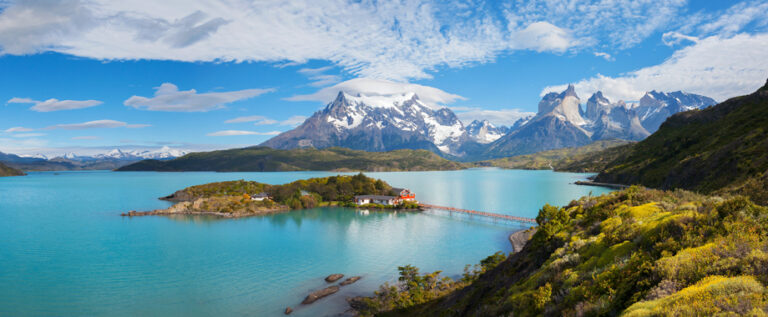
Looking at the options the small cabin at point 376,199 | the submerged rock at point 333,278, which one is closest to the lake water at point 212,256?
the submerged rock at point 333,278

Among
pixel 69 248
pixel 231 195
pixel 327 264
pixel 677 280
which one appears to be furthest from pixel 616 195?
pixel 231 195

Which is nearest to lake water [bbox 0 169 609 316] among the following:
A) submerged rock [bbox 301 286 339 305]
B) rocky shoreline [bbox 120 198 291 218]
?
submerged rock [bbox 301 286 339 305]

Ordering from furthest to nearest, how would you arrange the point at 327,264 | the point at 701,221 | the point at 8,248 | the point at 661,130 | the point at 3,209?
the point at 661,130 → the point at 3,209 → the point at 8,248 → the point at 327,264 → the point at 701,221

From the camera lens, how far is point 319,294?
134ft

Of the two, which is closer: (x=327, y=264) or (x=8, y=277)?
(x=8, y=277)

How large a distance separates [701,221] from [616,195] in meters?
14.3

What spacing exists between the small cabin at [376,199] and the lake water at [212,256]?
36.8 ft

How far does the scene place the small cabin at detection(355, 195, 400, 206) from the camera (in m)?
120

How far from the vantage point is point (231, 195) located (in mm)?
128625

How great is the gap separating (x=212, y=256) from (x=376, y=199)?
68.5 metres

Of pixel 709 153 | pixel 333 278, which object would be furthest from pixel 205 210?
pixel 709 153

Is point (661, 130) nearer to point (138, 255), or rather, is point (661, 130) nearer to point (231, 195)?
point (231, 195)

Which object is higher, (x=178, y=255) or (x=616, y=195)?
(x=616, y=195)

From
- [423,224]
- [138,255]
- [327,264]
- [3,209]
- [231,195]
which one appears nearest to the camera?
[327,264]
